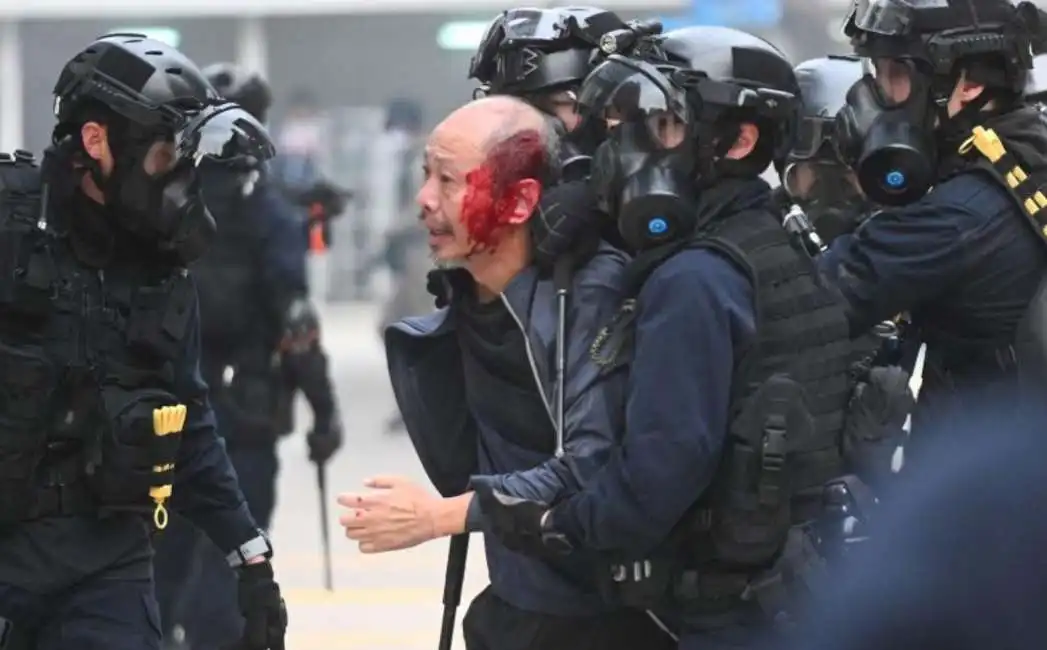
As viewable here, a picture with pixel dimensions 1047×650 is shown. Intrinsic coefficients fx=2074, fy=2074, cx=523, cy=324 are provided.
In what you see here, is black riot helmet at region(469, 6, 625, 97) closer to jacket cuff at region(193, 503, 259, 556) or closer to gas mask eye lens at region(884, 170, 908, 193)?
gas mask eye lens at region(884, 170, 908, 193)

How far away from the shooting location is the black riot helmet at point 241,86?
22.9 feet

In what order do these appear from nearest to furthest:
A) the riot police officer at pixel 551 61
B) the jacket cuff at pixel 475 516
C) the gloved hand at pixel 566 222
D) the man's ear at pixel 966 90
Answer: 1. the jacket cuff at pixel 475 516
2. the gloved hand at pixel 566 222
3. the riot police officer at pixel 551 61
4. the man's ear at pixel 966 90

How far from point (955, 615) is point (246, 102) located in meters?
4.74

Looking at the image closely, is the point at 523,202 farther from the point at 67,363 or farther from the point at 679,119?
the point at 67,363

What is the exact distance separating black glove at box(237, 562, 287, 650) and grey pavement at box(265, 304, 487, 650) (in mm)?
922

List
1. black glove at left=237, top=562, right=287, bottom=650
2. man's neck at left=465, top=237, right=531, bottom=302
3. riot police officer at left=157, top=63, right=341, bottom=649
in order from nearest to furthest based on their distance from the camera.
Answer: man's neck at left=465, top=237, right=531, bottom=302
black glove at left=237, top=562, right=287, bottom=650
riot police officer at left=157, top=63, right=341, bottom=649

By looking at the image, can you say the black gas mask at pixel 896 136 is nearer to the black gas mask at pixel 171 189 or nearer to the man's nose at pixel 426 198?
the man's nose at pixel 426 198

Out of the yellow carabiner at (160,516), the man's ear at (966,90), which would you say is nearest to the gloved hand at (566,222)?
the man's ear at (966,90)

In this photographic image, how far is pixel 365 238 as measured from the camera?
21891 mm

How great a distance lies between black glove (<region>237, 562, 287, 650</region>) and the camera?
4.43 metres

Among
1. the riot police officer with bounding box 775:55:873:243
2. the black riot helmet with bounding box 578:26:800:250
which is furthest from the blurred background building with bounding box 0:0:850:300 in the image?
the black riot helmet with bounding box 578:26:800:250

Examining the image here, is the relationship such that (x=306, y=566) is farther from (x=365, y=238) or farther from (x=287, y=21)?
(x=287, y=21)

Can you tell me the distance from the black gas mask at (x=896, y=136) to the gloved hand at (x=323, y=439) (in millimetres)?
3818

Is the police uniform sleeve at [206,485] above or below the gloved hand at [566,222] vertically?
below
